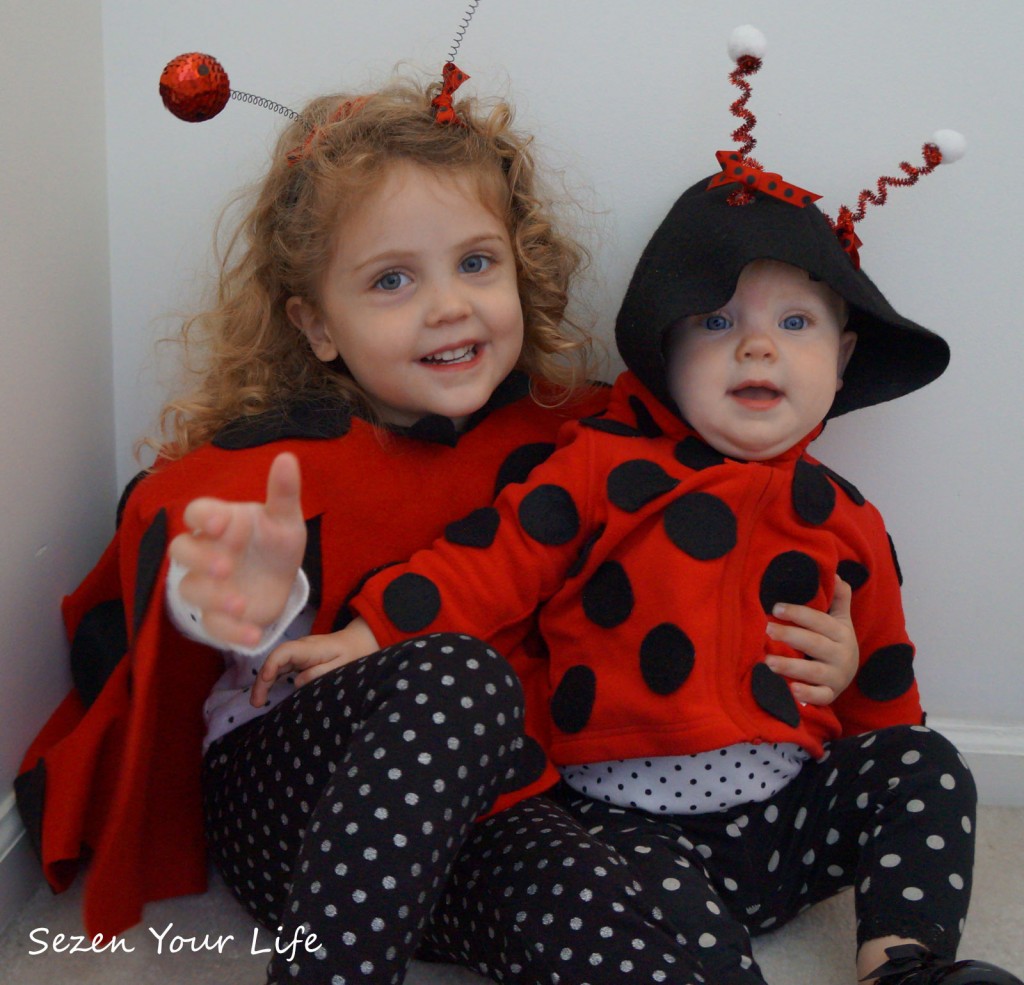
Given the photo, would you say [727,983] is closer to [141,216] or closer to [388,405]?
[388,405]

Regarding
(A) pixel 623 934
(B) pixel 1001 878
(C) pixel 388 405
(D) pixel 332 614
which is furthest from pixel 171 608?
(B) pixel 1001 878

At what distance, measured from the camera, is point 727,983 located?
2.76 ft

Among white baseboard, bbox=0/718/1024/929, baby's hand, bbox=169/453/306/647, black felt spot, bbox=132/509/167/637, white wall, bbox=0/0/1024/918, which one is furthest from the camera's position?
white baseboard, bbox=0/718/1024/929

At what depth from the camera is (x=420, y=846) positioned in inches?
31.0

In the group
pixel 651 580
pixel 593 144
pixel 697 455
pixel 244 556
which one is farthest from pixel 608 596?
pixel 593 144

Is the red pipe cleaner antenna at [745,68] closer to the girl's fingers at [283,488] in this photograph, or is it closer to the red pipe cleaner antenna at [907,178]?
the red pipe cleaner antenna at [907,178]

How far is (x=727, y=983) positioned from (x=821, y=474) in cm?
47

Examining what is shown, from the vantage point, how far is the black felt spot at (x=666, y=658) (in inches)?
38.1

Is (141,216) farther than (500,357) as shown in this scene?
Yes

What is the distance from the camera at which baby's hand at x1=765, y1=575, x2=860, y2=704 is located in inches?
39.2

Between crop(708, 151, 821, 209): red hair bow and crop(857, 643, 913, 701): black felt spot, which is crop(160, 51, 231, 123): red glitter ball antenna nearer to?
crop(708, 151, 821, 209): red hair bow

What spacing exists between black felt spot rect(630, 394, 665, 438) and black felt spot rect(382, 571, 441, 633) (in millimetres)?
264

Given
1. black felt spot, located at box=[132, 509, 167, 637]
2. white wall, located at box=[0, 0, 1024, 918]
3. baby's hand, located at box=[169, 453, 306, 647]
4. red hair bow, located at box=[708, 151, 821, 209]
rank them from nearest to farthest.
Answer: baby's hand, located at box=[169, 453, 306, 647]
black felt spot, located at box=[132, 509, 167, 637]
red hair bow, located at box=[708, 151, 821, 209]
white wall, located at box=[0, 0, 1024, 918]

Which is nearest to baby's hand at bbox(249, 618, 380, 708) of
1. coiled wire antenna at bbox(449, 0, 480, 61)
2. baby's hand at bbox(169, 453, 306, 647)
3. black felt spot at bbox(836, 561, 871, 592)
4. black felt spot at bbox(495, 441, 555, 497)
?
baby's hand at bbox(169, 453, 306, 647)
